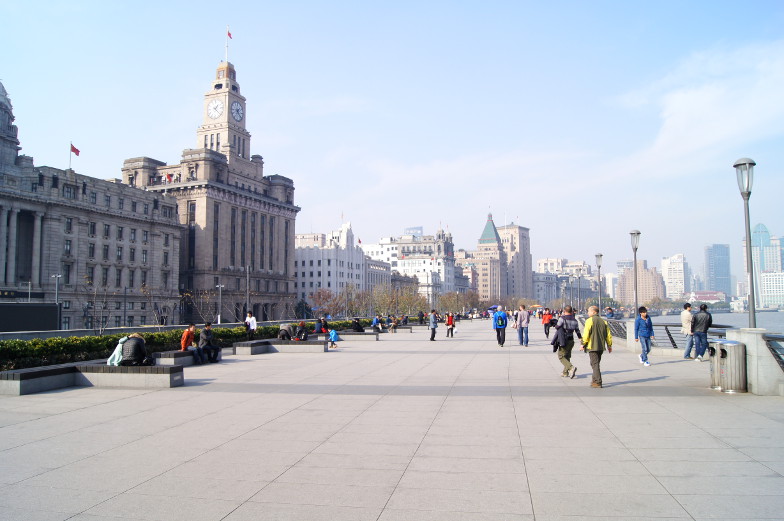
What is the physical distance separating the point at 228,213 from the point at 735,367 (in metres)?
89.6

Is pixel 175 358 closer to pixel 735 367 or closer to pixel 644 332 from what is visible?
pixel 644 332

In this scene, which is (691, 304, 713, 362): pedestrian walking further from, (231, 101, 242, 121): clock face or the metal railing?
(231, 101, 242, 121): clock face

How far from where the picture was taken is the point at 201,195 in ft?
297

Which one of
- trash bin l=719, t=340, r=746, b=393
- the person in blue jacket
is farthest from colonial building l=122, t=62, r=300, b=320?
trash bin l=719, t=340, r=746, b=393

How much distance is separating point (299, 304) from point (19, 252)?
61773 mm

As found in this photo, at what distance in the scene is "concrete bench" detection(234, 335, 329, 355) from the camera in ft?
76.9

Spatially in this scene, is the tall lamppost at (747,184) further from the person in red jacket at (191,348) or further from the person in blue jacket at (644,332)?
the person in red jacket at (191,348)

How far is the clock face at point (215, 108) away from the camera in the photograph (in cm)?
10412

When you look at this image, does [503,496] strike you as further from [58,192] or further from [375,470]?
[58,192]

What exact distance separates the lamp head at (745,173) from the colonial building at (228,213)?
245 feet

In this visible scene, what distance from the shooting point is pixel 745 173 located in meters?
13.7

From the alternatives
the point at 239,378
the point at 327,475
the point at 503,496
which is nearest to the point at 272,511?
the point at 327,475

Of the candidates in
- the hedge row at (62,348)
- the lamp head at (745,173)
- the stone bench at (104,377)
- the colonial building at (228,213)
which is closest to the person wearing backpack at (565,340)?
the lamp head at (745,173)

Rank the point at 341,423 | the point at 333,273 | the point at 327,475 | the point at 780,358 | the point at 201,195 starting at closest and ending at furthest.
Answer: the point at 327,475 → the point at 341,423 → the point at 780,358 → the point at 201,195 → the point at 333,273
